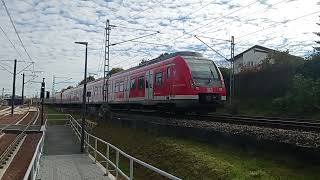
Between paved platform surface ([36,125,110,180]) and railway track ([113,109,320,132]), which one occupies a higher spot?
railway track ([113,109,320,132])

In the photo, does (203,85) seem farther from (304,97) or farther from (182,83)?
(304,97)

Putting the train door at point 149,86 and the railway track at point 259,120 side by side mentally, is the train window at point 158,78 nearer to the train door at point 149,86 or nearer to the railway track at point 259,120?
the train door at point 149,86

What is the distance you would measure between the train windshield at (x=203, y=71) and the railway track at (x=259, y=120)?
5.62 ft

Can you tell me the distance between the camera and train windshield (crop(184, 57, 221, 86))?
2002cm

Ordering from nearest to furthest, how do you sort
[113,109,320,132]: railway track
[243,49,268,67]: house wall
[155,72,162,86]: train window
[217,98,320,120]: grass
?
1. [113,109,320,132]: railway track
2. [155,72,162,86]: train window
3. [217,98,320,120]: grass
4. [243,49,268,67]: house wall

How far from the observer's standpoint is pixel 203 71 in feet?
67.7

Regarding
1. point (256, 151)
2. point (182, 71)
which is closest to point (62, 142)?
point (182, 71)

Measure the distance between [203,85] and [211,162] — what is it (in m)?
8.32

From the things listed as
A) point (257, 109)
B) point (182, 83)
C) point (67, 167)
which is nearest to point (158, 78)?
point (182, 83)

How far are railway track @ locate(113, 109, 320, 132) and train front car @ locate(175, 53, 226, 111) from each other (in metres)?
0.81

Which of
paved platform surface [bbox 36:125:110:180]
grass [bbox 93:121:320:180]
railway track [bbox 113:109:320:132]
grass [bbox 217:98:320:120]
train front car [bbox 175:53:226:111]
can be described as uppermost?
train front car [bbox 175:53:226:111]

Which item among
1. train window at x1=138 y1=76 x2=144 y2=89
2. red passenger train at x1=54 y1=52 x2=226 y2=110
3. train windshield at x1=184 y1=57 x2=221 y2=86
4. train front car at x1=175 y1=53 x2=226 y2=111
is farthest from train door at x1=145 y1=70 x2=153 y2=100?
train windshield at x1=184 y1=57 x2=221 y2=86

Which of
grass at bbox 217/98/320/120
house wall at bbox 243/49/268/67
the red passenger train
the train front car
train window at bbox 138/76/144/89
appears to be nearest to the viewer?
the train front car

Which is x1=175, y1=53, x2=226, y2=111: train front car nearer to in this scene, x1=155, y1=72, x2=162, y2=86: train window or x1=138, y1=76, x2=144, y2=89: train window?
x1=155, y1=72, x2=162, y2=86: train window
